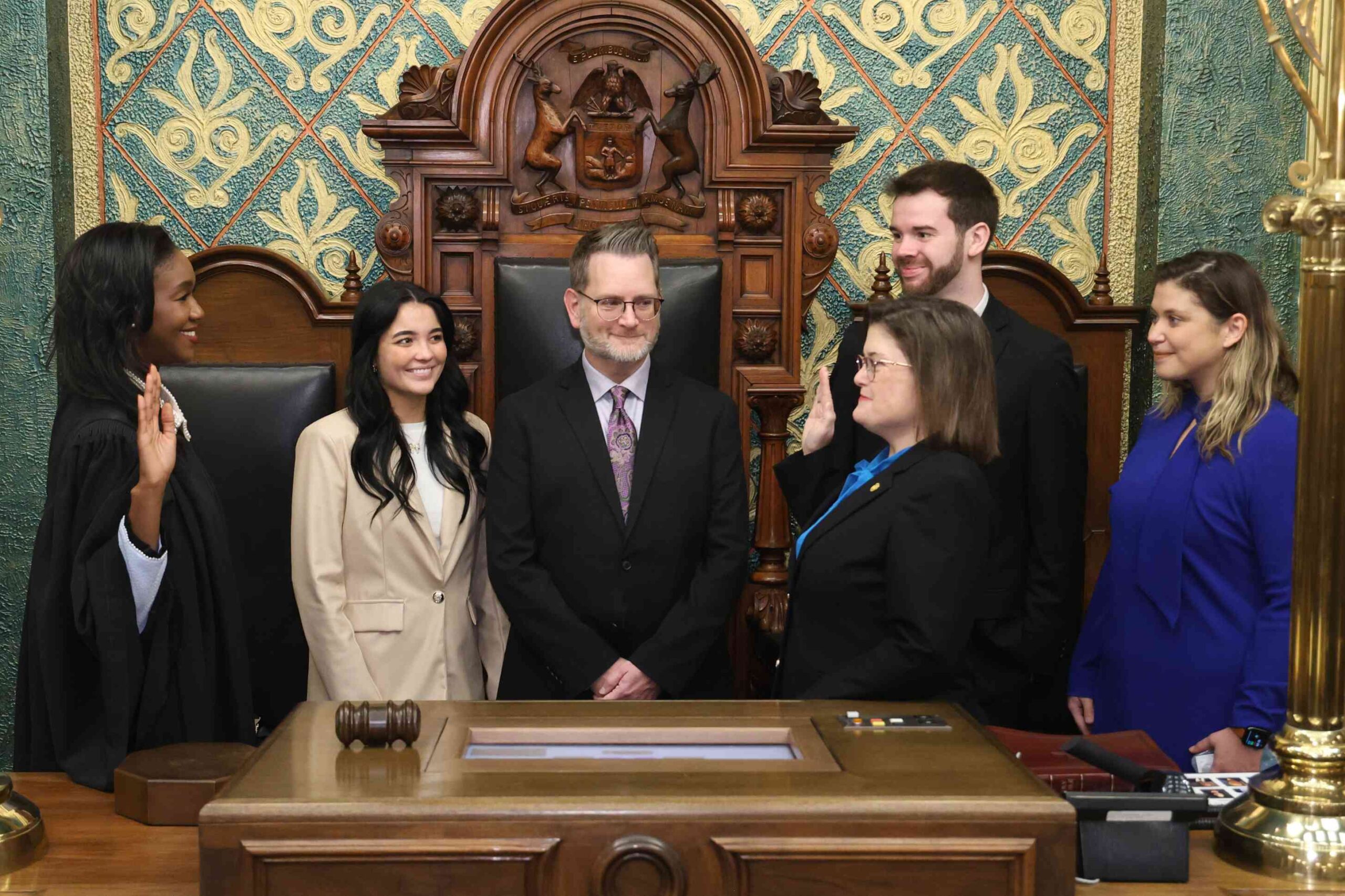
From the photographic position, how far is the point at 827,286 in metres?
4.16

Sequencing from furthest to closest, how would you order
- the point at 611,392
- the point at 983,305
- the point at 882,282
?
the point at 882,282 → the point at 983,305 → the point at 611,392

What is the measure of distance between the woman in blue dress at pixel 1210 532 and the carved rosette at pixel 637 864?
1.61 m

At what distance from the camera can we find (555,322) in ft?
12.5

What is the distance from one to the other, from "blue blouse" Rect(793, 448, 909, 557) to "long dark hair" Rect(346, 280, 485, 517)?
909 mm

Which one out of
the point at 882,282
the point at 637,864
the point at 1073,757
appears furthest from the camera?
the point at 882,282

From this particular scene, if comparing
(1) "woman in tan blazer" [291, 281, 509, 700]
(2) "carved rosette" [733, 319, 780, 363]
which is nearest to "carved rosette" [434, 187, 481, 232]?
(1) "woman in tan blazer" [291, 281, 509, 700]

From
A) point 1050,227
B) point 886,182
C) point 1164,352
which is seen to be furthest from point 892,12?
Result: point 1164,352

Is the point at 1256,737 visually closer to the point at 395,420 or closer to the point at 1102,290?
the point at 1102,290

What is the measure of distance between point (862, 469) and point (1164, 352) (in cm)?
83

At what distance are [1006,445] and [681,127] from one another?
1360 mm

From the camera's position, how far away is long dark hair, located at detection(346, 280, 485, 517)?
3145 millimetres

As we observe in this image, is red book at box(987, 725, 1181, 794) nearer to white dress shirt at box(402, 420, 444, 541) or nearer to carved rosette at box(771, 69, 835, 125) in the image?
white dress shirt at box(402, 420, 444, 541)

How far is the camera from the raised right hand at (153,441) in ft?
8.49

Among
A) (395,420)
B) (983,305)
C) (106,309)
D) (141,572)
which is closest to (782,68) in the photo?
(983,305)
